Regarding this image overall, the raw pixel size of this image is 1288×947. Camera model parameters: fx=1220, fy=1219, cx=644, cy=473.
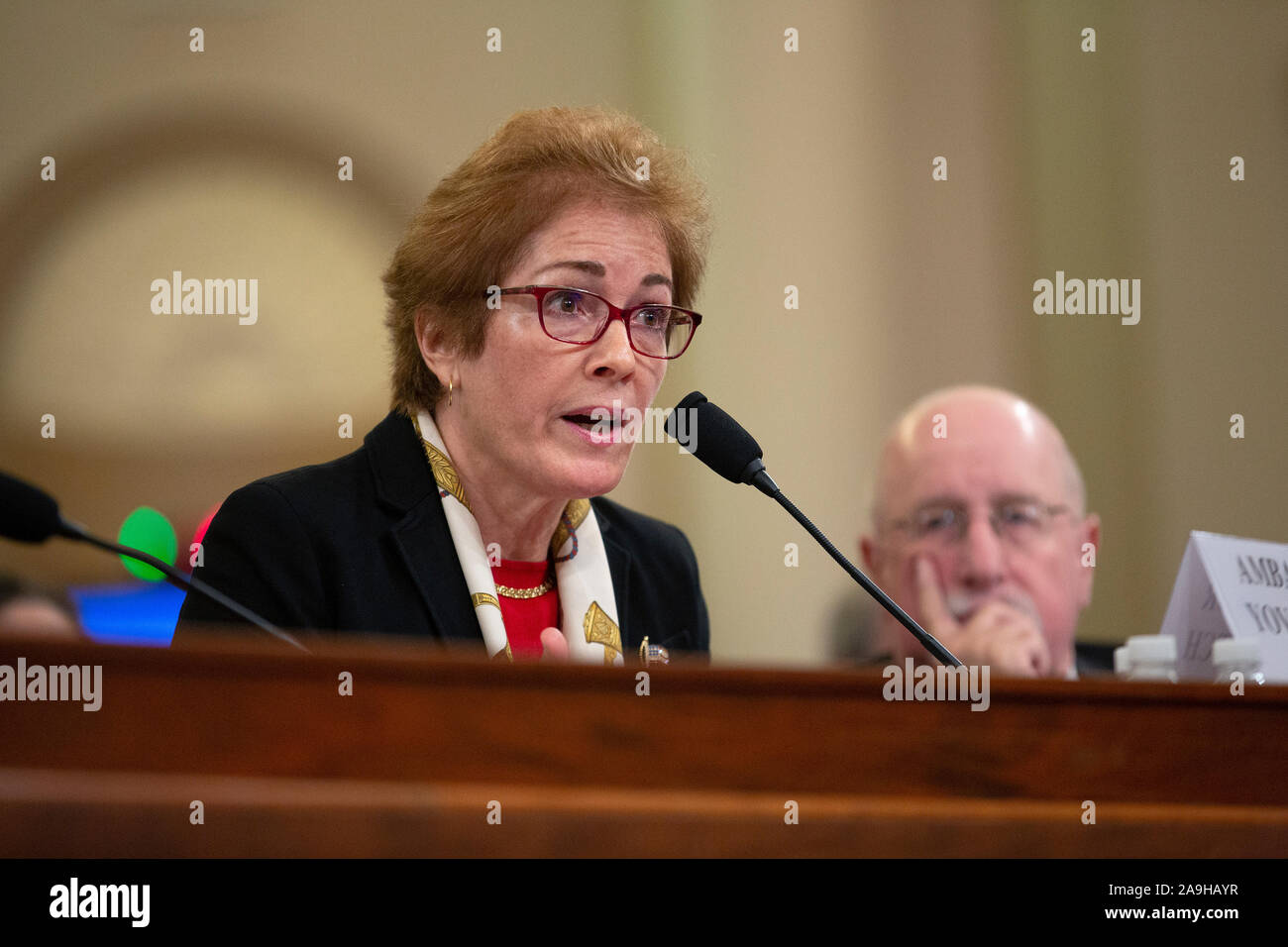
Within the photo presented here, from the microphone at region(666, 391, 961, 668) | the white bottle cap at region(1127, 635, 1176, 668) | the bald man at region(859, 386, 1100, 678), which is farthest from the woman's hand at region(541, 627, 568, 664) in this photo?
the bald man at region(859, 386, 1100, 678)

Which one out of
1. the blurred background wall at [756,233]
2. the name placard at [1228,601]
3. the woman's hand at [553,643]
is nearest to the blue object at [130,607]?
the blurred background wall at [756,233]

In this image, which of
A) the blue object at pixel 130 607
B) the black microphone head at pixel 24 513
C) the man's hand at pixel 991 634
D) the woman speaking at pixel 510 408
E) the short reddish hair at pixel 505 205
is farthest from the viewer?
the blue object at pixel 130 607

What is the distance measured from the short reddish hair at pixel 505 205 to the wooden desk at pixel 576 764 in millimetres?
823

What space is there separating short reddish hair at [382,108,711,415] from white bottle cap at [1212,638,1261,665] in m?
0.80

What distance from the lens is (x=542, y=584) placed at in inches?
61.1

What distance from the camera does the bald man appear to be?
6.87 feet

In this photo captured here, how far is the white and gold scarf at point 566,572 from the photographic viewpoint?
1.39m

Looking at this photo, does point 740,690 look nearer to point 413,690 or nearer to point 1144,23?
point 413,690

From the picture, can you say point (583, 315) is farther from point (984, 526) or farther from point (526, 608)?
point (984, 526)

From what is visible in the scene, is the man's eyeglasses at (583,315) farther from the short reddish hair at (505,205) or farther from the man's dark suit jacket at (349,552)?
the man's dark suit jacket at (349,552)

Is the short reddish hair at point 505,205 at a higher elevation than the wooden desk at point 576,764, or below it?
higher

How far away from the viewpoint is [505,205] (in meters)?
1.48

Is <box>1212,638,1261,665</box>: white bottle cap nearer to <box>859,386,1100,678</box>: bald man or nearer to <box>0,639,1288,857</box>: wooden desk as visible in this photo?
<box>0,639,1288,857</box>: wooden desk
